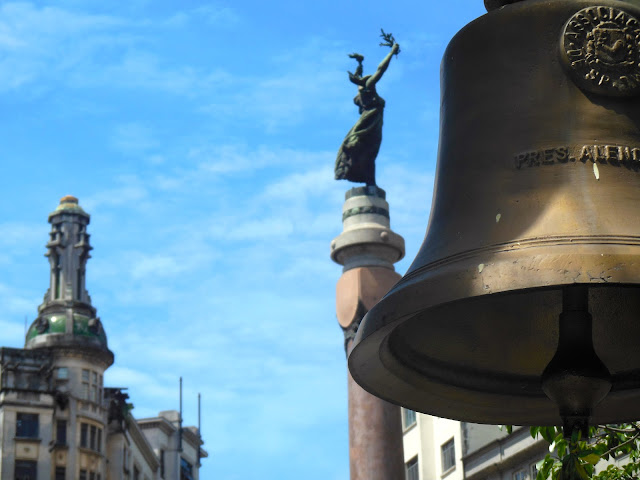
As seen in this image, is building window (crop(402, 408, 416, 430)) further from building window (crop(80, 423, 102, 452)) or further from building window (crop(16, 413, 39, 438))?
building window (crop(80, 423, 102, 452))

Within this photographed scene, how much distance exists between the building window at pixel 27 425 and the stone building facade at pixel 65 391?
5 centimetres

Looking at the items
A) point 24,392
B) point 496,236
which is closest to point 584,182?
point 496,236

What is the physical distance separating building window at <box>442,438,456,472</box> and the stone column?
2233cm

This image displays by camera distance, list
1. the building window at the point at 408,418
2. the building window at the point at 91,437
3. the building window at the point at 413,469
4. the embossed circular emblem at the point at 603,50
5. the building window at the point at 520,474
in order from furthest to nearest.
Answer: the building window at the point at 91,437
the building window at the point at 408,418
the building window at the point at 413,469
the building window at the point at 520,474
the embossed circular emblem at the point at 603,50

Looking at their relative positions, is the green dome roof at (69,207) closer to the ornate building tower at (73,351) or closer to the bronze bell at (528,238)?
the ornate building tower at (73,351)

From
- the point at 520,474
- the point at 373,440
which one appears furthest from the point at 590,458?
the point at 520,474

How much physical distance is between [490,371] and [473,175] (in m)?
1.35

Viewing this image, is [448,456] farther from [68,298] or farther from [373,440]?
[68,298]

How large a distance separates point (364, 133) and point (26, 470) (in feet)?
142

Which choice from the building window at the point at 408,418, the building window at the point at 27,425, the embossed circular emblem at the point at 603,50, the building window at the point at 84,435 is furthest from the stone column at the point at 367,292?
the building window at the point at 84,435

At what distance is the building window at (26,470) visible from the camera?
63938mm

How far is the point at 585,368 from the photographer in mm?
6852

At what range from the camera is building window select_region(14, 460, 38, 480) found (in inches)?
2517

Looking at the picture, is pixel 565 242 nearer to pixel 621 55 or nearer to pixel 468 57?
pixel 621 55
